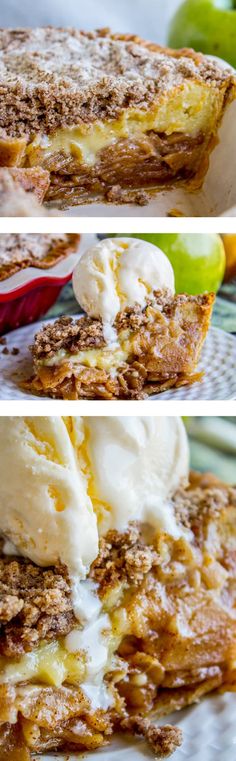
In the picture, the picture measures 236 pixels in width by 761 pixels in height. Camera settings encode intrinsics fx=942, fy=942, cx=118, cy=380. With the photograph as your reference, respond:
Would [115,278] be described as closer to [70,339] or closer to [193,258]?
[70,339]

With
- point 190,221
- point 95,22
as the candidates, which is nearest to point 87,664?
point 190,221

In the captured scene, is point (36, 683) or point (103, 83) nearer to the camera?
point (36, 683)

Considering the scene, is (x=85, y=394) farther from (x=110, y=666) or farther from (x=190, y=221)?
(x=110, y=666)

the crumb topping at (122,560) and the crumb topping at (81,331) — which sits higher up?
the crumb topping at (81,331)

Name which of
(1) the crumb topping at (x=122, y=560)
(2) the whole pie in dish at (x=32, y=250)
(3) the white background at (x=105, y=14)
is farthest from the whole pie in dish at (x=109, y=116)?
(3) the white background at (x=105, y=14)

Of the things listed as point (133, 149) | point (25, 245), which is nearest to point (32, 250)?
point (25, 245)

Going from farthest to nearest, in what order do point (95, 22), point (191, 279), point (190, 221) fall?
point (95, 22)
point (191, 279)
point (190, 221)

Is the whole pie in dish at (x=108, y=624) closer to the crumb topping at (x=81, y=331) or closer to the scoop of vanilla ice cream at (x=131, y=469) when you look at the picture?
the scoop of vanilla ice cream at (x=131, y=469)
